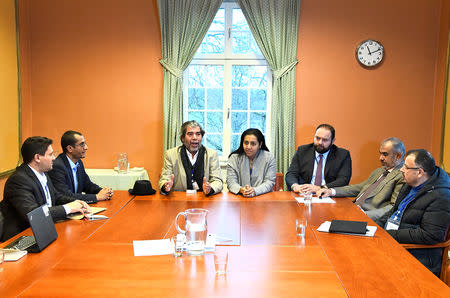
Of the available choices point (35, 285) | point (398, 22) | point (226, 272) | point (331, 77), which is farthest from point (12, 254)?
point (398, 22)

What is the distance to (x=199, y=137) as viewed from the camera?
3.98 meters

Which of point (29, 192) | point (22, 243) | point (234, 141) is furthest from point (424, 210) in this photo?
point (234, 141)

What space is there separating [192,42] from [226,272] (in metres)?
3.95

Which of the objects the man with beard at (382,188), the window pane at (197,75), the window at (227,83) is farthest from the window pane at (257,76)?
the man with beard at (382,188)

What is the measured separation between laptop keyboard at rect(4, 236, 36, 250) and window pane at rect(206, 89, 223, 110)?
11.7 ft

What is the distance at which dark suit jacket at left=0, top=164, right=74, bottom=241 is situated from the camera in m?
2.67

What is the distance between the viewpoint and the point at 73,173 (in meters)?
3.64

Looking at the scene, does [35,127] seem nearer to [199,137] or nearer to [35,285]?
[199,137]

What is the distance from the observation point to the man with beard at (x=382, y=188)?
11.1 ft

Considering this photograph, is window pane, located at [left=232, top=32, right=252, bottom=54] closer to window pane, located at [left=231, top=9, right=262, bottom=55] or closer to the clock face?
window pane, located at [left=231, top=9, right=262, bottom=55]

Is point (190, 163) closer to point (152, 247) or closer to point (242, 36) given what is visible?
point (152, 247)

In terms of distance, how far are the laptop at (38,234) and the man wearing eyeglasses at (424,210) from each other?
83.9 inches

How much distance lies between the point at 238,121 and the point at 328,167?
168 cm

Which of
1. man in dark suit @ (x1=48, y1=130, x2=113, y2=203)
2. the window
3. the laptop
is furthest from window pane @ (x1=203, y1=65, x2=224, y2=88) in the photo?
the laptop
